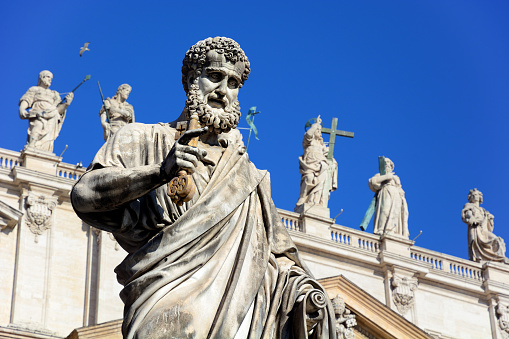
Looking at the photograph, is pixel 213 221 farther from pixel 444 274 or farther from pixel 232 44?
pixel 444 274

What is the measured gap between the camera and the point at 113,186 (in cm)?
504

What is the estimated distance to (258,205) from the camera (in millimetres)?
5379

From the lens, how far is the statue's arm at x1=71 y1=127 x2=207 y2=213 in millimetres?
4914

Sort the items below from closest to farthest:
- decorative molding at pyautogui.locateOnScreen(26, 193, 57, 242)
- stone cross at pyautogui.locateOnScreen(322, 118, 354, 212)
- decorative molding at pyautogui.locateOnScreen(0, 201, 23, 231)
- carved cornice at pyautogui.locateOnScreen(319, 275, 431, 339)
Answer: decorative molding at pyautogui.locateOnScreen(0, 201, 23, 231), decorative molding at pyautogui.locateOnScreen(26, 193, 57, 242), carved cornice at pyautogui.locateOnScreen(319, 275, 431, 339), stone cross at pyautogui.locateOnScreen(322, 118, 354, 212)

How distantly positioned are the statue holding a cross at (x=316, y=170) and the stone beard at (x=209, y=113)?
83.5 feet

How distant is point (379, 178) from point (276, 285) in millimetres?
27192

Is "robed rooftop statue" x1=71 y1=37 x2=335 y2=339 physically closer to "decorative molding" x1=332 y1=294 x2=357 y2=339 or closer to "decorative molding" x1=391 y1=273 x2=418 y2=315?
"decorative molding" x1=332 y1=294 x2=357 y2=339

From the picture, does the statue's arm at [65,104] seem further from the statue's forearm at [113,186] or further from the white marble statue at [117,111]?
the statue's forearm at [113,186]

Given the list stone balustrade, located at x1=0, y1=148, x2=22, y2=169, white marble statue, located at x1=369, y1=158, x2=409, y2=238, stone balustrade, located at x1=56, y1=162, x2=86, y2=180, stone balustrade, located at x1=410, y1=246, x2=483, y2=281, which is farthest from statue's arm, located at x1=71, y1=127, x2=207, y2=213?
stone balustrade, located at x1=410, y1=246, x2=483, y2=281

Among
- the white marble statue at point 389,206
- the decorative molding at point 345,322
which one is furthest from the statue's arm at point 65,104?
the white marble statue at point 389,206

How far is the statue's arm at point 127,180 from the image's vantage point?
4.91 meters

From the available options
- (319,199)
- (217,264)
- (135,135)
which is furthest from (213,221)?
(319,199)

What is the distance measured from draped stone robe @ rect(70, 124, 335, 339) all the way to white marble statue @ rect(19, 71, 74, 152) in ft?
78.0

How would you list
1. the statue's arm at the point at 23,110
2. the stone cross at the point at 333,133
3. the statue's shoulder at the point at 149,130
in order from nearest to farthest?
the statue's shoulder at the point at 149,130, the statue's arm at the point at 23,110, the stone cross at the point at 333,133
